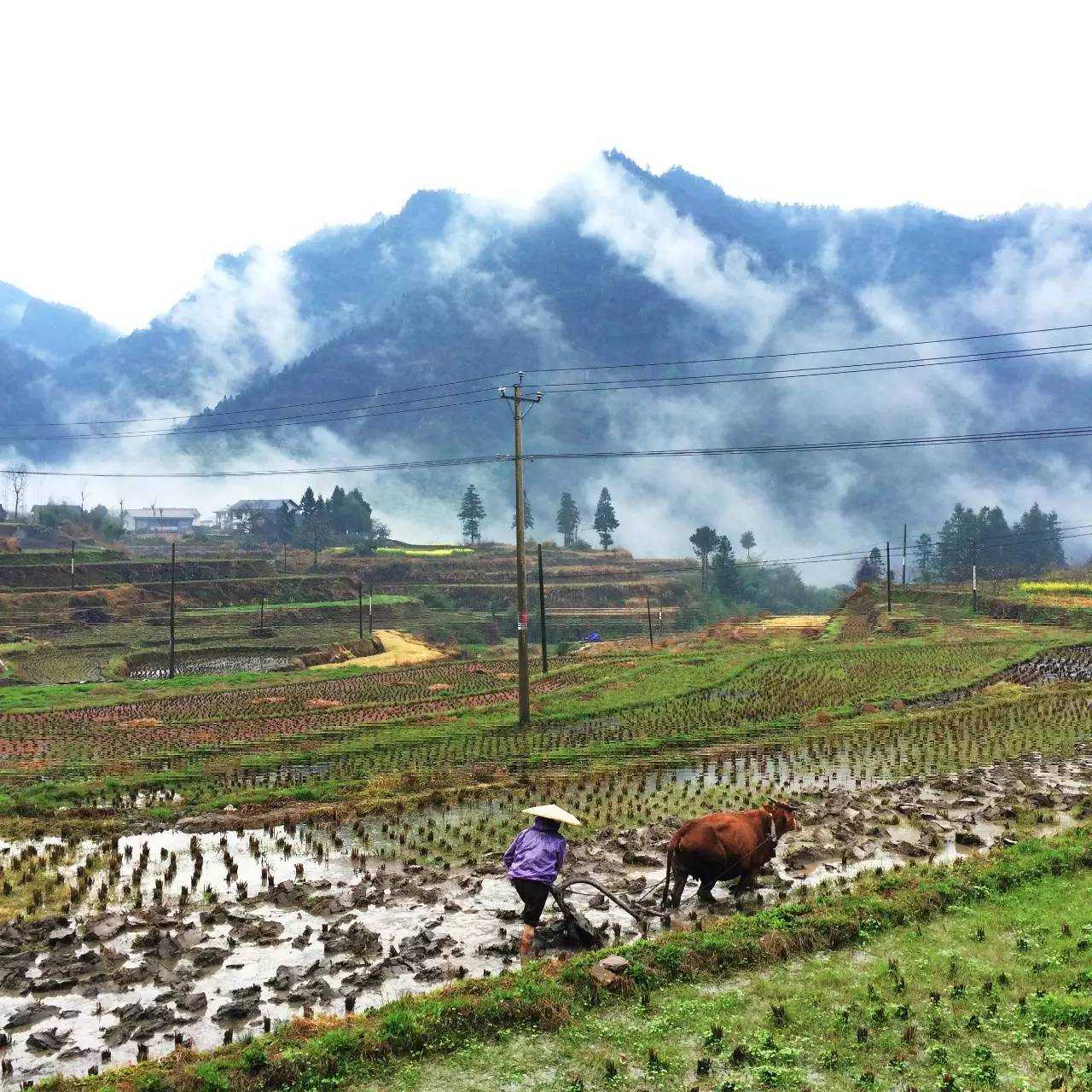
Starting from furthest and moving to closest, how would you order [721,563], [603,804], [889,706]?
[721,563] < [889,706] < [603,804]

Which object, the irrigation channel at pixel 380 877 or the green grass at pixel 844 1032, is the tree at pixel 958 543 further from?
the green grass at pixel 844 1032

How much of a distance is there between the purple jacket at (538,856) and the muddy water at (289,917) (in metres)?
0.97

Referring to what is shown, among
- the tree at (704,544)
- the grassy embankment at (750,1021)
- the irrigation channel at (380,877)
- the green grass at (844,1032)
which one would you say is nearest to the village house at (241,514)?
the tree at (704,544)

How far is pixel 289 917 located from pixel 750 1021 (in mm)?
6238

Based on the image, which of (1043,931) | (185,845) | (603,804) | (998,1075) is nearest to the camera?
(998,1075)

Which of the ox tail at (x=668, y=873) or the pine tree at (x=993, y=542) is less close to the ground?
the pine tree at (x=993, y=542)

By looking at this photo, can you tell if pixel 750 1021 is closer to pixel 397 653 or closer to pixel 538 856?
pixel 538 856

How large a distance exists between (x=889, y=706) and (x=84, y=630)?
6431 centimetres

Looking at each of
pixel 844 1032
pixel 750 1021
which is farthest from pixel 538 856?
pixel 844 1032

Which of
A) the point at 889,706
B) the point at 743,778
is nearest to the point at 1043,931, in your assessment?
the point at 743,778

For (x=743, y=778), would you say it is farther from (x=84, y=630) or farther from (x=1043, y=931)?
(x=84, y=630)

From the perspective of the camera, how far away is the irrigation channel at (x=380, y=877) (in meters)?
9.66

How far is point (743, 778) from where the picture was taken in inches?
843

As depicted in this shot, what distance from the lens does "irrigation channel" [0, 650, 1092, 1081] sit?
966 cm
